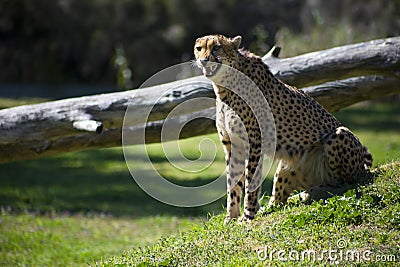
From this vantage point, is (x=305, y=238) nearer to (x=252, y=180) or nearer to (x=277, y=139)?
(x=252, y=180)

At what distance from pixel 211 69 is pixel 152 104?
1646 mm

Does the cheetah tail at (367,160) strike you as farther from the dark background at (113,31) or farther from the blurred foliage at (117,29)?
the blurred foliage at (117,29)

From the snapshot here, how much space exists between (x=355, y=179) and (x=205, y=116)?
2.19m

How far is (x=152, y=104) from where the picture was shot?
7.09 meters

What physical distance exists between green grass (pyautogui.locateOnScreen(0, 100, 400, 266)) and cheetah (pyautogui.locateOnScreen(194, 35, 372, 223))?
1.02ft

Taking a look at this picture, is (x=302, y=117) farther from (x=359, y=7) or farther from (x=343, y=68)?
(x=359, y=7)

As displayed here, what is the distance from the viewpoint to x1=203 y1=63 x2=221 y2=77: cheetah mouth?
18.1ft

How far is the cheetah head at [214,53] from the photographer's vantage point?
5.43m

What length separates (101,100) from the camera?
7.04 meters

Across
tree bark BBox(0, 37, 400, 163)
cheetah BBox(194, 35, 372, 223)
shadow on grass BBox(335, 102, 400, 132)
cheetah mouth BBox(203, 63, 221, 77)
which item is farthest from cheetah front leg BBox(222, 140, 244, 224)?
shadow on grass BBox(335, 102, 400, 132)

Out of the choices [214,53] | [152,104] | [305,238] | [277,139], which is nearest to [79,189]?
[152,104]

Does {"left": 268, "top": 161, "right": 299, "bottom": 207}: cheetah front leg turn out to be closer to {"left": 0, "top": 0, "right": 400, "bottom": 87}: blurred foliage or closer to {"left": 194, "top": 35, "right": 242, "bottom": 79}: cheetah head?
{"left": 194, "top": 35, "right": 242, "bottom": 79}: cheetah head

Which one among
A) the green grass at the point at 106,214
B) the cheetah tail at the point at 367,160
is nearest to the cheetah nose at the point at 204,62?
the green grass at the point at 106,214

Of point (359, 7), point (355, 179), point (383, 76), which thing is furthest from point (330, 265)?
point (359, 7)
